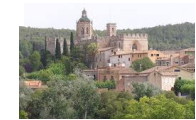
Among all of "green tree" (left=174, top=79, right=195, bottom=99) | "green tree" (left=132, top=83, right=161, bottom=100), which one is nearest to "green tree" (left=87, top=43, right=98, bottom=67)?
"green tree" (left=174, top=79, right=195, bottom=99)

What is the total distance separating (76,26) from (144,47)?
17.8 feet

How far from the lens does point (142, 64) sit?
29641 millimetres

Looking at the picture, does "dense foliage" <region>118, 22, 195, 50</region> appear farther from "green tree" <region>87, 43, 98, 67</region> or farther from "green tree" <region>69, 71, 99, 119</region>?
"green tree" <region>69, 71, 99, 119</region>

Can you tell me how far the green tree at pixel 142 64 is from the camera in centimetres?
2938

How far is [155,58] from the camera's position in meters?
31.5

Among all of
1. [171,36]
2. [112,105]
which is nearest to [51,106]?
[112,105]

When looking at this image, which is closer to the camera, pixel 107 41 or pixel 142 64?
pixel 142 64

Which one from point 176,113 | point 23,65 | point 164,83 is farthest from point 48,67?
point 176,113

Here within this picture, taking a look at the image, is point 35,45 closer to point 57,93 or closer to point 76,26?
point 76,26

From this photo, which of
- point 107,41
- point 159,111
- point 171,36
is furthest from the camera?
point 171,36

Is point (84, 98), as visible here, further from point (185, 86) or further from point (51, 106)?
point (185, 86)

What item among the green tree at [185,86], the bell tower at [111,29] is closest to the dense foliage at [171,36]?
the bell tower at [111,29]

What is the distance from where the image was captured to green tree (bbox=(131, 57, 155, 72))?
29.4m

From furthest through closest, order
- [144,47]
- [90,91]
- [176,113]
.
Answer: [144,47] < [90,91] < [176,113]
